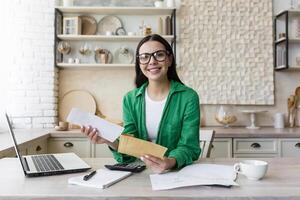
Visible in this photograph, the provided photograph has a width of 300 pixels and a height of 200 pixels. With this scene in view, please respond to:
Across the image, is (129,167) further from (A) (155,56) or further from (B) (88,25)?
(B) (88,25)

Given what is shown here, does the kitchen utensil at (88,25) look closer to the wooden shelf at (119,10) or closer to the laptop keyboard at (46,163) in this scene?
the wooden shelf at (119,10)

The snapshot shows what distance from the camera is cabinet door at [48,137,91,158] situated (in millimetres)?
3131

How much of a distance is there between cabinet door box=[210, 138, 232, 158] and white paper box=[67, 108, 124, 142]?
188 centimetres

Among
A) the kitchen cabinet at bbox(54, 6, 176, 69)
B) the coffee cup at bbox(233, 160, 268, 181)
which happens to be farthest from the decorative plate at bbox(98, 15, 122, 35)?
the coffee cup at bbox(233, 160, 268, 181)

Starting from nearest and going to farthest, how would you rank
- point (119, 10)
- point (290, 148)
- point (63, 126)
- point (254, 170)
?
1. point (254, 170)
2. point (290, 148)
3. point (63, 126)
4. point (119, 10)

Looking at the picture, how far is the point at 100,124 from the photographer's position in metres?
1.38

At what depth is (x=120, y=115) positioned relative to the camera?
3.74 meters

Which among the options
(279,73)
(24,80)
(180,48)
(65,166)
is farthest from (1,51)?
(279,73)

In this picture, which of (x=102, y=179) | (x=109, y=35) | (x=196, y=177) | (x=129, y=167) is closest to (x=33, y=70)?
(x=109, y=35)

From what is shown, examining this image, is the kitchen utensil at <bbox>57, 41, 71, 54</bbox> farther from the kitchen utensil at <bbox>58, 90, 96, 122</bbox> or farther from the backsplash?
→ the kitchen utensil at <bbox>58, 90, 96, 122</bbox>

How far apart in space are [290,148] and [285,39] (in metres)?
1.13

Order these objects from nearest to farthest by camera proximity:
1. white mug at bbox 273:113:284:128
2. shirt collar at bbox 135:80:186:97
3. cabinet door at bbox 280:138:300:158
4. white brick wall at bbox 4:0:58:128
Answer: shirt collar at bbox 135:80:186:97 < cabinet door at bbox 280:138:300:158 < white brick wall at bbox 4:0:58:128 < white mug at bbox 273:113:284:128

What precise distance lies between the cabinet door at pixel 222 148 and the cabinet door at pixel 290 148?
1.57 feet

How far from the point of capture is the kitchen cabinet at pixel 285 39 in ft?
11.5
